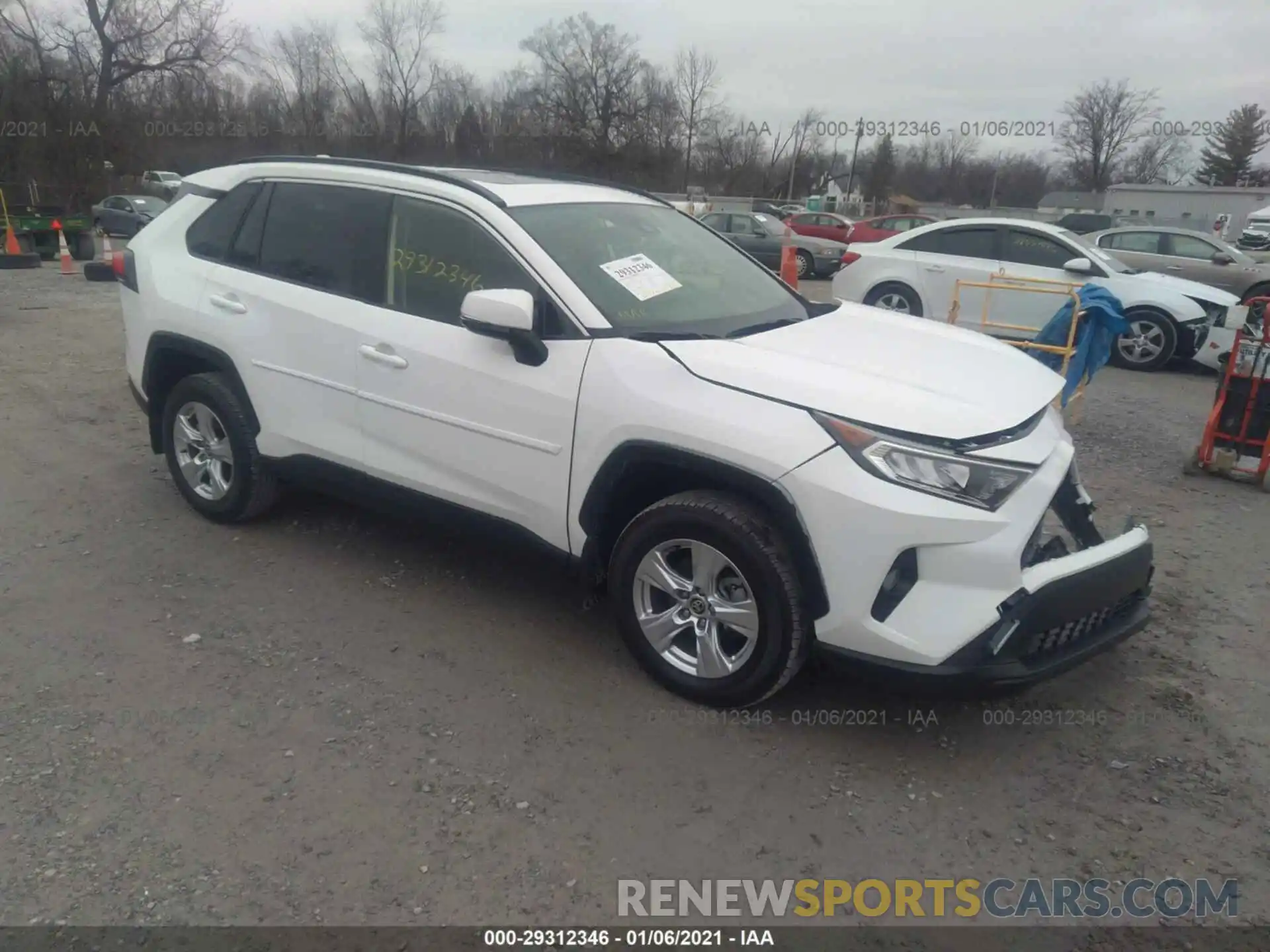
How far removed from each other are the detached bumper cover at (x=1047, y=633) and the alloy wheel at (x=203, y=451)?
3.25 metres

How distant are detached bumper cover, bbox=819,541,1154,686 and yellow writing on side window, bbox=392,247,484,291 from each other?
1.99m

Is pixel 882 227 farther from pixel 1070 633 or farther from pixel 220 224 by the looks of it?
pixel 1070 633

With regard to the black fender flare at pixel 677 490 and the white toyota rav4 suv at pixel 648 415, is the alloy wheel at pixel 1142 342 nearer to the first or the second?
the white toyota rav4 suv at pixel 648 415

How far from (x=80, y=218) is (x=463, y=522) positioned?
21.6 metres

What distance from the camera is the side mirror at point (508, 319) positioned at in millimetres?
3303

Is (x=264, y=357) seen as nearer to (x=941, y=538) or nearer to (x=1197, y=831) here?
(x=941, y=538)

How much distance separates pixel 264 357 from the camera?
4.28 m

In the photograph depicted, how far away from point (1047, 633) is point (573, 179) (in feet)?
9.71

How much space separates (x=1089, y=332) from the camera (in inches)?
273

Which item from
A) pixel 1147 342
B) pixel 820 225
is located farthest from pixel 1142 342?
pixel 820 225

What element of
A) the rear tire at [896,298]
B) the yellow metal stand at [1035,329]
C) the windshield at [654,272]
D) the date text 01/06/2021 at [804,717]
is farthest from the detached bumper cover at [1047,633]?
the rear tire at [896,298]

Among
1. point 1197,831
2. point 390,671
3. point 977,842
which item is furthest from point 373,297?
point 1197,831

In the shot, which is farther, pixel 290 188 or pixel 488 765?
pixel 290 188

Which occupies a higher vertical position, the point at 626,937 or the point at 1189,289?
the point at 1189,289
